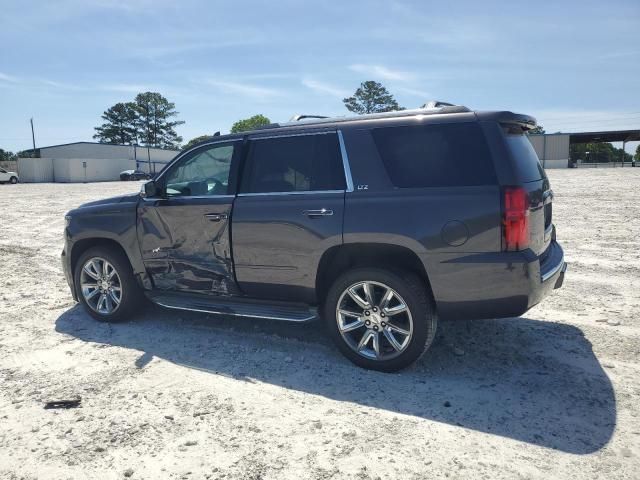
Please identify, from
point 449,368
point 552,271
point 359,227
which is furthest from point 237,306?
point 552,271

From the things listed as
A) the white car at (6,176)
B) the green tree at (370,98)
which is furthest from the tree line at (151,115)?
the white car at (6,176)

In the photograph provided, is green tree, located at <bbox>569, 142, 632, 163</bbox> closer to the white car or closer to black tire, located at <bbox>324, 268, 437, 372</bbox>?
the white car

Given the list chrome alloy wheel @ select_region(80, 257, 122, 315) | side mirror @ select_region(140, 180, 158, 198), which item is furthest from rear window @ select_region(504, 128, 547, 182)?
chrome alloy wheel @ select_region(80, 257, 122, 315)

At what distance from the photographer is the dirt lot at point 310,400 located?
2.78 meters

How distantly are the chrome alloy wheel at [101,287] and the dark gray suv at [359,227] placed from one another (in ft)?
0.58

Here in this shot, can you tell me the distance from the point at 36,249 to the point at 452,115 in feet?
29.9

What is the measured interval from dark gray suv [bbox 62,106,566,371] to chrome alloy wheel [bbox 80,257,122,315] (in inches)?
7.0

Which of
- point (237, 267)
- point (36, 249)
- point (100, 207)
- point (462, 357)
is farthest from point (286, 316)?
point (36, 249)

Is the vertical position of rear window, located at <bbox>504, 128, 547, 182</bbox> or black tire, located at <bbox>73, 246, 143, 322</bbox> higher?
rear window, located at <bbox>504, 128, 547, 182</bbox>

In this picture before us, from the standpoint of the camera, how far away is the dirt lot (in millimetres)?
2777

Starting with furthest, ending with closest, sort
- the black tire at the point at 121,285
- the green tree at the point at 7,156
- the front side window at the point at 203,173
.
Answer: the green tree at the point at 7,156
the black tire at the point at 121,285
the front side window at the point at 203,173

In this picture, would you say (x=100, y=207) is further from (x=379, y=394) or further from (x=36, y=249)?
(x=36, y=249)

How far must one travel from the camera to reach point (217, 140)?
4.84m

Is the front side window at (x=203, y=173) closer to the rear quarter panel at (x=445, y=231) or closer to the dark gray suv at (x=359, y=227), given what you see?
the dark gray suv at (x=359, y=227)
